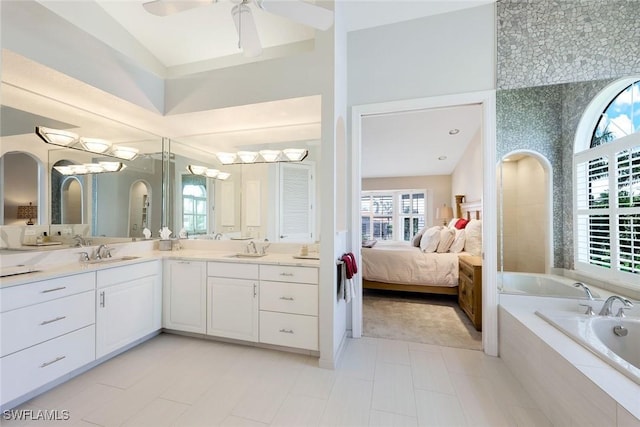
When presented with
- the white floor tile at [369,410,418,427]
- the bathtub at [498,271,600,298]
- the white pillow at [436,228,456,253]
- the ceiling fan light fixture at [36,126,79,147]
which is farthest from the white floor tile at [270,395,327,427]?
the white pillow at [436,228,456,253]

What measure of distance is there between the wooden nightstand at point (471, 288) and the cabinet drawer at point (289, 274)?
5.89 ft

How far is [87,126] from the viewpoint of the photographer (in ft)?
8.42

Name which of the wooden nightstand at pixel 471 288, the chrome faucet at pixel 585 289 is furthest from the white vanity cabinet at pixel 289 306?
the chrome faucet at pixel 585 289

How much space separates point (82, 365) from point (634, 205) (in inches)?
168

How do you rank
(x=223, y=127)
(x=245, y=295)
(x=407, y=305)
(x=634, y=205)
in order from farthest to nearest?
(x=407, y=305) < (x=223, y=127) < (x=245, y=295) < (x=634, y=205)

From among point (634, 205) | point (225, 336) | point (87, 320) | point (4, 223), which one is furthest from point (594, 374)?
point (4, 223)

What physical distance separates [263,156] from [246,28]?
1.51m

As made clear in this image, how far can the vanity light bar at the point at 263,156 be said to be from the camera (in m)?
2.94

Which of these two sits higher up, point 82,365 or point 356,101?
point 356,101

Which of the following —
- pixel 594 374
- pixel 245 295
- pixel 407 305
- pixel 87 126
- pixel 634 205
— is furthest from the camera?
pixel 407 305

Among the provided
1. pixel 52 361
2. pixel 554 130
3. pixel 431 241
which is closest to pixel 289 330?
pixel 52 361

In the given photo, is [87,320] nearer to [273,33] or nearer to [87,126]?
[87,126]

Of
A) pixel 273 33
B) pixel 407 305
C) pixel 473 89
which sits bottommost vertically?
pixel 407 305

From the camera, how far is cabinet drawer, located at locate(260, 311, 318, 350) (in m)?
2.23
